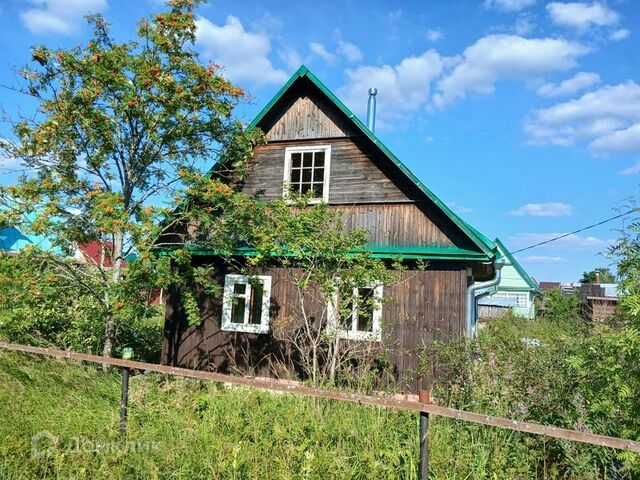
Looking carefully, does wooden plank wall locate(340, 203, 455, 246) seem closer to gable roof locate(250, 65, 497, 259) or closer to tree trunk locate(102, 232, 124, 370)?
gable roof locate(250, 65, 497, 259)

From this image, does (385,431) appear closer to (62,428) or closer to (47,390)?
(62,428)

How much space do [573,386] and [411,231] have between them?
520cm

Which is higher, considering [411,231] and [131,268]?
[411,231]

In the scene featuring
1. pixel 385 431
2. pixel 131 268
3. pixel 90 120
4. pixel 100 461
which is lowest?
pixel 100 461

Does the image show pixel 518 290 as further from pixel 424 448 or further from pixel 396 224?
pixel 424 448

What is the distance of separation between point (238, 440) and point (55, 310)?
7146 mm

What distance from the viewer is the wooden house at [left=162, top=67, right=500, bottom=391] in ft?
28.1

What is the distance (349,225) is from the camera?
9516 millimetres

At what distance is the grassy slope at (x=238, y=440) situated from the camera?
3.67 meters

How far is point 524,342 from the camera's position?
512 cm

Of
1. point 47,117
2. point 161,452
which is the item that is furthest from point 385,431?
point 47,117

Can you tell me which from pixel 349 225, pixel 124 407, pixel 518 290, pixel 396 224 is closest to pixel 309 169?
pixel 349 225

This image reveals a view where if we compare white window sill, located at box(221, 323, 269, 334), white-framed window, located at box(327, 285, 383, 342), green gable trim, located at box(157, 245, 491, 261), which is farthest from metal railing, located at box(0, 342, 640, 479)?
white window sill, located at box(221, 323, 269, 334)

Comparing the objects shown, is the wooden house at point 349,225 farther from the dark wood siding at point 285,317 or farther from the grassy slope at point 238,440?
the grassy slope at point 238,440
